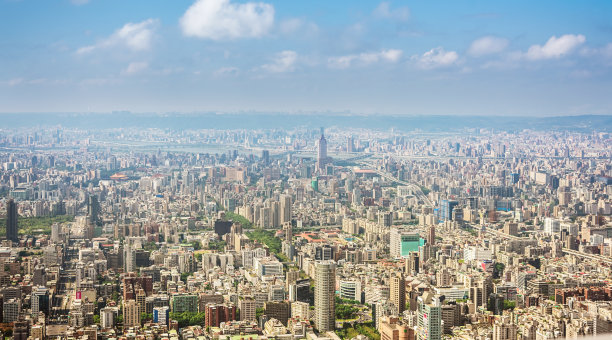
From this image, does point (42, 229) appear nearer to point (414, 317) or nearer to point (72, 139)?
point (414, 317)

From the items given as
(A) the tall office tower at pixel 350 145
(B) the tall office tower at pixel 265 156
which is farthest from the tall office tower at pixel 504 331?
(A) the tall office tower at pixel 350 145

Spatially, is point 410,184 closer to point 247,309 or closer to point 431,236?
point 431,236

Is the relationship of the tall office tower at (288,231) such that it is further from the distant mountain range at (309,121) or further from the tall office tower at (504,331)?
the distant mountain range at (309,121)

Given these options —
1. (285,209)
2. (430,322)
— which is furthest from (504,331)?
(285,209)

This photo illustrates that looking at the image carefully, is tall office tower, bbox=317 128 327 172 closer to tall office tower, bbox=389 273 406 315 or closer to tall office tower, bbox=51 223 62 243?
tall office tower, bbox=51 223 62 243

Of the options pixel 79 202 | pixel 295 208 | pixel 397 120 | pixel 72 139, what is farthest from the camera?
pixel 397 120

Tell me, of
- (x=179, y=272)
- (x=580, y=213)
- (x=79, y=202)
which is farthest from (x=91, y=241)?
(x=580, y=213)

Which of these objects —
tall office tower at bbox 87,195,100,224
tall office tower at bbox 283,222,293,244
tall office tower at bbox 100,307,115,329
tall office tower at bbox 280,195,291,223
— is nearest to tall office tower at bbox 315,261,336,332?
tall office tower at bbox 100,307,115,329
